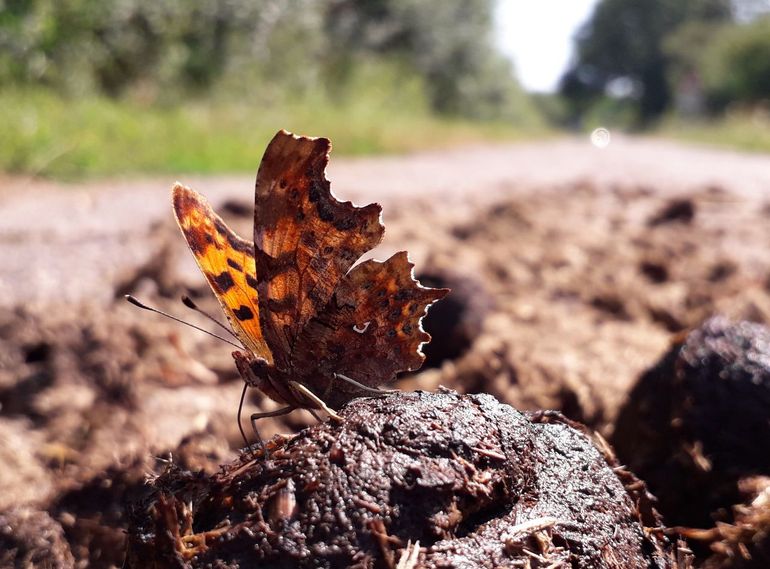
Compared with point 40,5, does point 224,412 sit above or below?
below

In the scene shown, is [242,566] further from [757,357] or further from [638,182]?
[638,182]

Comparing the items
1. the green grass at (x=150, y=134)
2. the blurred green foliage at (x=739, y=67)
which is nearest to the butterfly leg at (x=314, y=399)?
the green grass at (x=150, y=134)

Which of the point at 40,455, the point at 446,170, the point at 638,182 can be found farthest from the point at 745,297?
the point at 446,170

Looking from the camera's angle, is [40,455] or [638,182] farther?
[638,182]

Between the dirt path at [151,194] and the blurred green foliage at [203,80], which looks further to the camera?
the blurred green foliage at [203,80]

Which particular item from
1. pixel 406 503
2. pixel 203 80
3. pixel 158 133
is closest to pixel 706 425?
pixel 406 503

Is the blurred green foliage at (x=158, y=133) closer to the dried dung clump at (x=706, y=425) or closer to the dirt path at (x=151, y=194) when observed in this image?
the dirt path at (x=151, y=194)

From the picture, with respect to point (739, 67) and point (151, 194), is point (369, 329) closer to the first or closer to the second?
point (151, 194)
